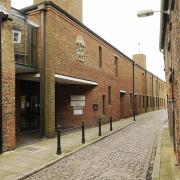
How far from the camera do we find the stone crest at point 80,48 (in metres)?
16.5

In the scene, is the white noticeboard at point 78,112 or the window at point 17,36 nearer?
the window at point 17,36

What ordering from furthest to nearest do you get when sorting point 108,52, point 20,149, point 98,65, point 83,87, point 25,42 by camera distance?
point 108,52 → point 98,65 → point 83,87 → point 25,42 → point 20,149

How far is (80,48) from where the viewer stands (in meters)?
17.0

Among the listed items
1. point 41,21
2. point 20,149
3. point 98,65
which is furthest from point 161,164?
point 98,65

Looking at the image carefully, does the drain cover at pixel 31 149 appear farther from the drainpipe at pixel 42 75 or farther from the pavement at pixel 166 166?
the pavement at pixel 166 166

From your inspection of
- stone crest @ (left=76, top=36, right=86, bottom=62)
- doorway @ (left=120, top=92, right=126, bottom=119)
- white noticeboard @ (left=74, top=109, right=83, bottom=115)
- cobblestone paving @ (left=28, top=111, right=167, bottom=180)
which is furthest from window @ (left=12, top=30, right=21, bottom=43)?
doorway @ (left=120, top=92, right=126, bottom=119)

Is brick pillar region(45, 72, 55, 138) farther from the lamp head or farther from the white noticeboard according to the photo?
the lamp head

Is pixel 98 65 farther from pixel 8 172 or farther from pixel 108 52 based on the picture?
pixel 8 172

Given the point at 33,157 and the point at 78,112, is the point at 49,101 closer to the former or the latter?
the point at 33,157

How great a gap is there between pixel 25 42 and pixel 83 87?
6963 millimetres

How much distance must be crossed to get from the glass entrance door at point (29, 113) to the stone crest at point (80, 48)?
136 inches

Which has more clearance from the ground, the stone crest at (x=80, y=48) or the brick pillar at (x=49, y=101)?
the stone crest at (x=80, y=48)

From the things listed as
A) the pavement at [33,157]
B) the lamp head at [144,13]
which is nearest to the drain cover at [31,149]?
the pavement at [33,157]

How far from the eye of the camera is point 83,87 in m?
19.0
